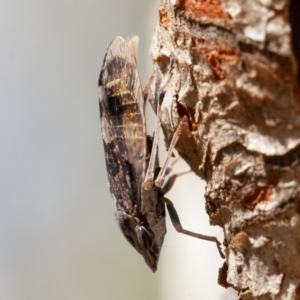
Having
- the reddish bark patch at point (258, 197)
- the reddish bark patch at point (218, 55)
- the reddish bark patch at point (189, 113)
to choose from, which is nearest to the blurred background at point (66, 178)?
the reddish bark patch at point (189, 113)

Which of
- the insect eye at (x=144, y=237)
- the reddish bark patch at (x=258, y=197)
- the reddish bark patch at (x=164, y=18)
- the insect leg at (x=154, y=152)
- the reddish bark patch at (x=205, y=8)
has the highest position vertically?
the reddish bark patch at (x=164, y=18)

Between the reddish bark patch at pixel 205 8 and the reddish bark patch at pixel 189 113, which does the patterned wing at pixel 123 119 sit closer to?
the reddish bark patch at pixel 189 113

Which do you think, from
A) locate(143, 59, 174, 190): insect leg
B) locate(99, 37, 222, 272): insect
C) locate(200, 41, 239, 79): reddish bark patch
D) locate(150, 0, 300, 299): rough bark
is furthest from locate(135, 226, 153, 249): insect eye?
locate(200, 41, 239, 79): reddish bark patch

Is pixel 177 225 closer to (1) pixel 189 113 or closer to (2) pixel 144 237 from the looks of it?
(2) pixel 144 237

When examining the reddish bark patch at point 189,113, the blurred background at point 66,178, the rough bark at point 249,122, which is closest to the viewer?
the rough bark at point 249,122

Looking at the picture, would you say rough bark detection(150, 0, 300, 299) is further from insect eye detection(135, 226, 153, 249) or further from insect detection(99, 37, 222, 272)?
insect eye detection(135, 226, 153, 249)

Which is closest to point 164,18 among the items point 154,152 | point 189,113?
point 189,113

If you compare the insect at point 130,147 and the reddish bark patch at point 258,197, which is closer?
the reddish bark patch at point 258,197

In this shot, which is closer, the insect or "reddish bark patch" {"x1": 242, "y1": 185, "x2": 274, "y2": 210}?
"reddish bark patch" {"x1": 242, "y1": 185, "x2": 274, "y2": 210}
